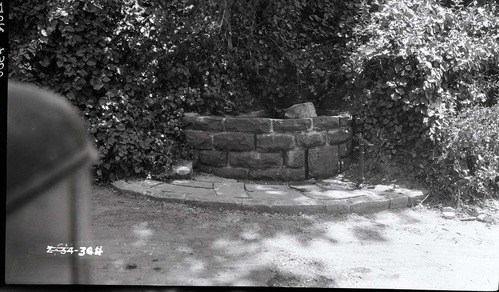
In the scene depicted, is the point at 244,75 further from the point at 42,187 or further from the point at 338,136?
the point at 42,187

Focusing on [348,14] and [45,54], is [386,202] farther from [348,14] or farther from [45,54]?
[45,54]

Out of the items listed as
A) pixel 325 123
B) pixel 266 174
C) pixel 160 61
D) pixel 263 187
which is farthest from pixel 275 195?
pixel 160 61

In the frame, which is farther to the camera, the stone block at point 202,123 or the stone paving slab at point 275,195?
the stone block at point 202,123

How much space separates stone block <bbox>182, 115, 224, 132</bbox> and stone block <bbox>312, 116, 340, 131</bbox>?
41.4 inches

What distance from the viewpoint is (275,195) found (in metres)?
4.31

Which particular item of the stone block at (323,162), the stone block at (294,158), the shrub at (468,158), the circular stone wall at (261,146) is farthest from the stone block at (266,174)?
the shrub at (468,158)

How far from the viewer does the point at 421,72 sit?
4.67 metres

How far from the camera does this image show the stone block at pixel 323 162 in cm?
496

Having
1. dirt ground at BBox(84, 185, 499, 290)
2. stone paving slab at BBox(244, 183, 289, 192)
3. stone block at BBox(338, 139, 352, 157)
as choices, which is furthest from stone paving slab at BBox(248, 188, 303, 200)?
stone block at BBox(338, 139, 352, 157)

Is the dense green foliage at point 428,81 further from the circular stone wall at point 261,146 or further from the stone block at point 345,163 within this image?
the circular stone wall at point 261,146

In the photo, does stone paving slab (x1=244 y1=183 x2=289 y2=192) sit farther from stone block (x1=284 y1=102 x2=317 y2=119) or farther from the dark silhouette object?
the dark silhouette object

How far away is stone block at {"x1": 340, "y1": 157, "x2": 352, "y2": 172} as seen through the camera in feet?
17.1

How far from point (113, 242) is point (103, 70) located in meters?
2.34

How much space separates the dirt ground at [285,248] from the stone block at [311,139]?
108cm
